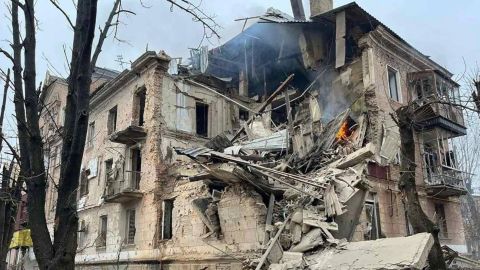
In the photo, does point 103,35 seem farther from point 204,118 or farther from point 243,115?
point 243,115

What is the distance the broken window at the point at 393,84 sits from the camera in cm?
1939

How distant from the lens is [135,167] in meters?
20.3

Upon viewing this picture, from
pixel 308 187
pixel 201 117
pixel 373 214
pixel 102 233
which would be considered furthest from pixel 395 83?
pixel 102 233

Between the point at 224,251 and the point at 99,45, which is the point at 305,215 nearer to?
the point at 224,251

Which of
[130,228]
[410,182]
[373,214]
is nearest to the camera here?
[410,182]

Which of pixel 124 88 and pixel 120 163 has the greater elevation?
pixel 124 88

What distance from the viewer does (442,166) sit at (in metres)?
20.2

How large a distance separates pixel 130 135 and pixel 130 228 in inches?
170

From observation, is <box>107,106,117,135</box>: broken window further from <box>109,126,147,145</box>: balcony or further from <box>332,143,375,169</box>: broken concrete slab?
<box>332,143,375,169</box>: broken concrete slab

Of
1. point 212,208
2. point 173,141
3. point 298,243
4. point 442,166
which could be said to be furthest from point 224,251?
point 442,166

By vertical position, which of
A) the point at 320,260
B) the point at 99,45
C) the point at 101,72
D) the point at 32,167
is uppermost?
the point at 101,72

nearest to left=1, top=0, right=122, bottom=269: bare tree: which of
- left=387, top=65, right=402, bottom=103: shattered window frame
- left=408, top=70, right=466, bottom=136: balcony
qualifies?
left=387, top=65, right=402, bottom=103: shattered window frame

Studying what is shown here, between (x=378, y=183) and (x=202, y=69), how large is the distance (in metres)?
10.5

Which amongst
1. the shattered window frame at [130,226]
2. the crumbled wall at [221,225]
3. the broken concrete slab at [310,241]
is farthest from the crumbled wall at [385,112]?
the shattered window frame at [130,226]
